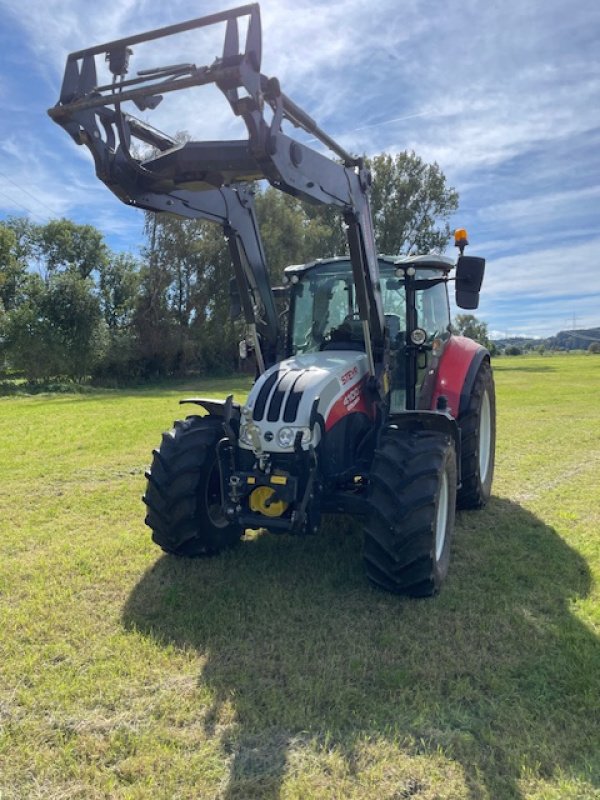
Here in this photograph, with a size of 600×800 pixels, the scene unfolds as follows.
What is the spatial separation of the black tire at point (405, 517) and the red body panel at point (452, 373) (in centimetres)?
138

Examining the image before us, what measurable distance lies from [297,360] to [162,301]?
90.2 feet

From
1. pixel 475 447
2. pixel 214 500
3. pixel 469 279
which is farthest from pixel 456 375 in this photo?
pixel 214 500

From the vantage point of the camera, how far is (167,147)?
4.14m

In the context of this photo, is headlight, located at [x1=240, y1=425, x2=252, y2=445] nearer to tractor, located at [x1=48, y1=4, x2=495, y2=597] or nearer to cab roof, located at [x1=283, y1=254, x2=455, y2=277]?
tractor, located at [x1=48, y1=4, x2=495, y2=597]

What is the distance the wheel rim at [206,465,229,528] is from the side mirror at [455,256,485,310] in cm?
235

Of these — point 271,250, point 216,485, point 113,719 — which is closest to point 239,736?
point 113,719

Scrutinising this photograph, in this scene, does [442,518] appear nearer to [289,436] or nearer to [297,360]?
[289,436]

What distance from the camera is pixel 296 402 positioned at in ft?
13.1

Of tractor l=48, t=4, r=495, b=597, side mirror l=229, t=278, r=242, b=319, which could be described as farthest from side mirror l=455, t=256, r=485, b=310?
side mirror l=229, t=278, r=242, b=319

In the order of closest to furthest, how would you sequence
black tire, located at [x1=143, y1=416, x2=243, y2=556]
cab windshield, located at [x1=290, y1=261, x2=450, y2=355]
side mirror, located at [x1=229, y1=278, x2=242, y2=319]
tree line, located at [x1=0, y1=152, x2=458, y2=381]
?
1. black tire, located at [x1=143, y1=416, x2=243, y2=556]
2. side mirror, located at [x1=229, y1=278, x2=242, y2=319]
3. cab windshield, located at [x1=290, y1=261, x2=450, y2=355]
4. tree line, located at [x1=0, y1=152, x2=458, y2=381]

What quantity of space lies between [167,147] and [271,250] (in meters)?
24.8

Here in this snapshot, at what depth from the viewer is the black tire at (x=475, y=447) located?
547cm

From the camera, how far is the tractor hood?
395 cm

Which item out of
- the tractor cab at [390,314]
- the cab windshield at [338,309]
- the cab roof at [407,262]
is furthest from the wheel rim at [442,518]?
the cab roof at [407,262]
